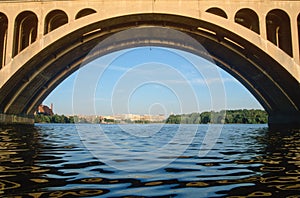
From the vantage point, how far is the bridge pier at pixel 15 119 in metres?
28.5

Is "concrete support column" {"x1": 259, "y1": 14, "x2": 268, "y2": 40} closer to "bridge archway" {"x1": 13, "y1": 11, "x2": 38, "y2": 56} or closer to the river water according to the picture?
the river water

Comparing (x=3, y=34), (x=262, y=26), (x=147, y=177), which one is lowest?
(x=147, y=177)

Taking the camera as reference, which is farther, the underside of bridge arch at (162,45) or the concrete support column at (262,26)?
the underside of bridge arch at (162,45)

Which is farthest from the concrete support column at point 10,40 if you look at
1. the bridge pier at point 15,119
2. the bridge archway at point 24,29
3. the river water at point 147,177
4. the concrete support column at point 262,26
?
the concrete support column at point 262,26

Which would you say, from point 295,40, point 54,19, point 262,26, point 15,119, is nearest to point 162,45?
point 54,19

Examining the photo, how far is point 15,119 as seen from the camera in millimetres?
31328

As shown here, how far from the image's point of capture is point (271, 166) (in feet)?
20.8

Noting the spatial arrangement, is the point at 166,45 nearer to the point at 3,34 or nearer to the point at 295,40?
the point at 295,40

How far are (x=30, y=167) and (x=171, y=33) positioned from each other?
83.3ft

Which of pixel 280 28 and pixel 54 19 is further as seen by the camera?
pixel 54 19

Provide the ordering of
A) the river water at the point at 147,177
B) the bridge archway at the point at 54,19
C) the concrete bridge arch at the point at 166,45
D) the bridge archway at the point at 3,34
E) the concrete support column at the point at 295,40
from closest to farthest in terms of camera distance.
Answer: the river water at the point at 147,177 < the concrete support column at the point at 295,40 < the concrete bridge arch at the point at 166,45 < the bridge archway at the point at 54,19 < the bridge archway at the point at 3,34

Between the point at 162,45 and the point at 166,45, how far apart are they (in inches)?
20.7

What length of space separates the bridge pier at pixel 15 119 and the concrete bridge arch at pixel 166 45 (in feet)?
1.61

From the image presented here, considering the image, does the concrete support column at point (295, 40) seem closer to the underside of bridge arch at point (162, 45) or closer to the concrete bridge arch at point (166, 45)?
the concrete bridge arch at point (166, 45)
